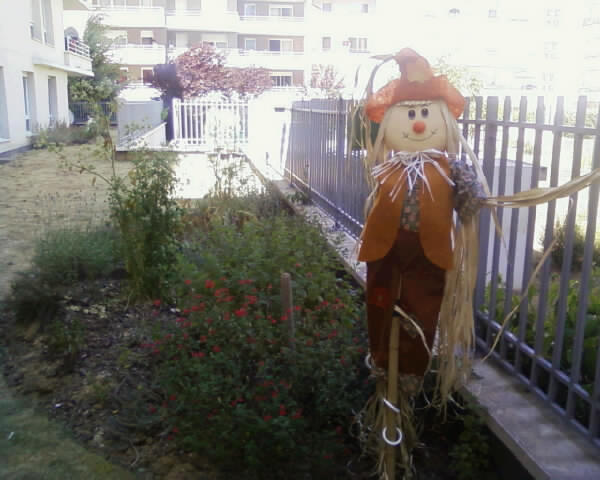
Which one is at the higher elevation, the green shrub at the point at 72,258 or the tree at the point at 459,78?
the tree at the point at 459,78

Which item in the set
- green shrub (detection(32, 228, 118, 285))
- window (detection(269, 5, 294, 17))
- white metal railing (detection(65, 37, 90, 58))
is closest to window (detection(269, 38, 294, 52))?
window (detection(269, 5, 294, 17))

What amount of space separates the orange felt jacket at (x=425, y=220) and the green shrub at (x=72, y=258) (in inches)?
127

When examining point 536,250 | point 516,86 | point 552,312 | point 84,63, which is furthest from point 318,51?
point 552,312

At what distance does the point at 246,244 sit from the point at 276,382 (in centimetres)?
140

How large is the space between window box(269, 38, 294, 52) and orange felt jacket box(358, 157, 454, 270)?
153 feet

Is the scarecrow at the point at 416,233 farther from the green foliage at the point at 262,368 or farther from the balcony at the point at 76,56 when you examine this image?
the balcony at the point at 76,56

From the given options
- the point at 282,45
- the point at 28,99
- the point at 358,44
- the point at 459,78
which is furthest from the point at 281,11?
the point at 459,78

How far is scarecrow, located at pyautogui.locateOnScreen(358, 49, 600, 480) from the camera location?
7.88 ft

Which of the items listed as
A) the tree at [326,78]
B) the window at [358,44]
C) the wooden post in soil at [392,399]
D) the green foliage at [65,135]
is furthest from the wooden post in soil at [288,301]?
the window at [358,44]

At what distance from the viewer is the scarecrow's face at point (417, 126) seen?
7.98 ft

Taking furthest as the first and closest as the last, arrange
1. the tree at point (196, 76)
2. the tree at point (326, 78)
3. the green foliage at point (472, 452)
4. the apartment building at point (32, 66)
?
the tree at point (326, 78), the tree at point (196, 76), the apartment building at point (32, 66), the green foliage at point (472, 452)

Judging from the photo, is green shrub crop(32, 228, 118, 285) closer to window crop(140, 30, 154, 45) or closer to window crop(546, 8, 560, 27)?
window crop(140, 30, 154, 45)

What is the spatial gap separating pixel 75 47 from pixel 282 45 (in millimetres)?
20413

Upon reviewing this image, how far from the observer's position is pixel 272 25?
46.4 metres
